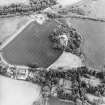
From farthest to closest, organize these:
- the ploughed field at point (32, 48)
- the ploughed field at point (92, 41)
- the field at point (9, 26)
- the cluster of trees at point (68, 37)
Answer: the field at point (9, 26)
the cluster of trees at point (68, 37)
the ploughed field at point (92, 41)
the ploughed field at point (32, 48)

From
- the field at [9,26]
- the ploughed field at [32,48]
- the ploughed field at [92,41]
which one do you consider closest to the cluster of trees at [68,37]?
the ploughed field at [32,48]

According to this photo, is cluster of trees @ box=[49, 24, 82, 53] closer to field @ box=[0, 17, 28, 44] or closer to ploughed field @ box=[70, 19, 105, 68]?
ploughed field @ box=[70, 19, 105, 68]

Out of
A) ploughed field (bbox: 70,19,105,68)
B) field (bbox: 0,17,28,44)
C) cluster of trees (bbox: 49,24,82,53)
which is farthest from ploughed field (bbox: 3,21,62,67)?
ploughed field (bbox: 70,19,105,68)

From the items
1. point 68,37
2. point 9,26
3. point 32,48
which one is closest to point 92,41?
point 68,37

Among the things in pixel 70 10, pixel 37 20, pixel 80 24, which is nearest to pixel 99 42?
pixel 80 24

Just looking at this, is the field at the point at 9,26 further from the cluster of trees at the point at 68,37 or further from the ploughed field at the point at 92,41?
the ploughed field at the point at 92,41

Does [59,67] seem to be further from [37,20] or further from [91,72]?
[37,20]
